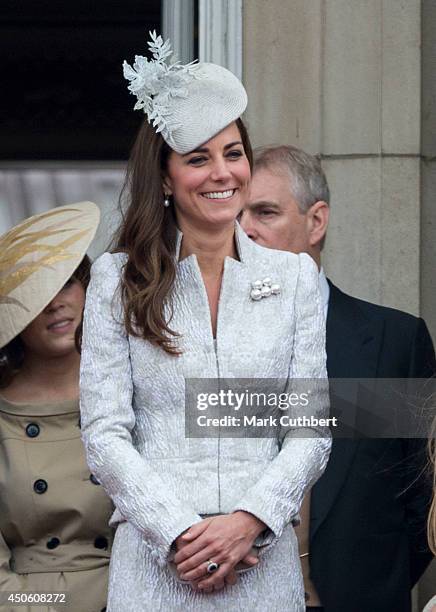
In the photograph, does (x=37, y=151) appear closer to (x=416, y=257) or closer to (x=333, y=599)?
(x=416, y=257)

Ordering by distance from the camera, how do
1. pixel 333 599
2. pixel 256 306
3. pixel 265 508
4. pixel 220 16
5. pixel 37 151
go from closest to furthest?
pixel 265 508 → pixel 256 306 → pixel 333 599 → pixel 220 16 → pixel 37 151

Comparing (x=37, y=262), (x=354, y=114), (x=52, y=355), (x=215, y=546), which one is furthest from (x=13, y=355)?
(x=354, y=114)

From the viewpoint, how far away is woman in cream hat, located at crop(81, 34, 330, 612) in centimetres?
330

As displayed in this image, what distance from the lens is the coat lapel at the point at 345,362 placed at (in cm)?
426

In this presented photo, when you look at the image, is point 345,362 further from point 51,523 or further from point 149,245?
point 149,245

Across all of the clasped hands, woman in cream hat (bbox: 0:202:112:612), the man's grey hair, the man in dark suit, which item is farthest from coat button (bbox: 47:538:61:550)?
the man's grey hair

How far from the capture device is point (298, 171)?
4945 millimetres

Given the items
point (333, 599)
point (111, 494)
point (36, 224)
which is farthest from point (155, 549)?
point (36, 224)

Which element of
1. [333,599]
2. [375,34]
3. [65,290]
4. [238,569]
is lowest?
[333,599]

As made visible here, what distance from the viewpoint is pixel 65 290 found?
14.5ft

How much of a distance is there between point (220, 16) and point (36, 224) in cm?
147

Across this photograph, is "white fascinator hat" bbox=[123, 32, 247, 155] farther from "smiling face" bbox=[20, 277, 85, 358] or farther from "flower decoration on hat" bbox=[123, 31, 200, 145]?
"smiling face" bbox=[20, 277, 85, 358]

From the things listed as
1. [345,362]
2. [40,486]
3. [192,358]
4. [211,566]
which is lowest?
[40,486]

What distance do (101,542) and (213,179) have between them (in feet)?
3.76
